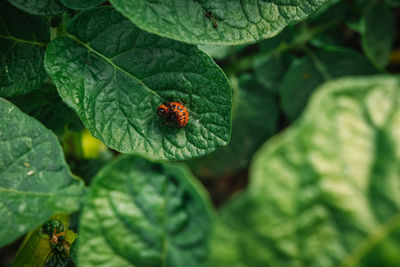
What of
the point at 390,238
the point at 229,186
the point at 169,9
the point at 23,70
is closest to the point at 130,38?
the point at 169,9

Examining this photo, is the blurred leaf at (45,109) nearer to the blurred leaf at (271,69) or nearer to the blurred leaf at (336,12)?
the blurred leaf at (271,69)

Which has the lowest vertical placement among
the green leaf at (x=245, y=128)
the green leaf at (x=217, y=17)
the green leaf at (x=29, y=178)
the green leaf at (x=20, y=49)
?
the green leaf at (x=245, y=128)

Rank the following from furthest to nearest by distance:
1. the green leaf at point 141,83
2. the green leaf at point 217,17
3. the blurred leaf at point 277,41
Answer: the blurred leaf at point 277,41 → the green leaf at point 141,83 → the green leaf at point 217,17

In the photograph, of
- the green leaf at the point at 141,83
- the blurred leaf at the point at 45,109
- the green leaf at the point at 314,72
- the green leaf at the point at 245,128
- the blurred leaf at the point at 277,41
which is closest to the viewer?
the green leaf at the point at 141,83

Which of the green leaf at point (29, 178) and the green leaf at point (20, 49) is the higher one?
the green leaf at point (20, 49)

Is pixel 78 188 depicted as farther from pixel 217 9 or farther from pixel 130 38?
pixel 217 9

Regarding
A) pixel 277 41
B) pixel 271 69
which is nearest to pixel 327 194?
pixel 277 41

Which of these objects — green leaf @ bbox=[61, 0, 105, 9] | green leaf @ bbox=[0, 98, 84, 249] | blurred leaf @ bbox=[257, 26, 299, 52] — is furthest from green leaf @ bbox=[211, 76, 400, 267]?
blurred leaf @ bbox=[257, 26, 299, 52]

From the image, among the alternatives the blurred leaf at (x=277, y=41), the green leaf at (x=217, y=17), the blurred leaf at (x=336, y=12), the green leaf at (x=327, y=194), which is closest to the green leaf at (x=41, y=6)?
the green leaf at (x=217, y=17)

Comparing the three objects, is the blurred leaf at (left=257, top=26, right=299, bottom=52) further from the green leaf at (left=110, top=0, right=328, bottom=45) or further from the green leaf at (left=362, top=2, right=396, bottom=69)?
the green leaf at (left=110, top=0, right=328, bottom=45)
